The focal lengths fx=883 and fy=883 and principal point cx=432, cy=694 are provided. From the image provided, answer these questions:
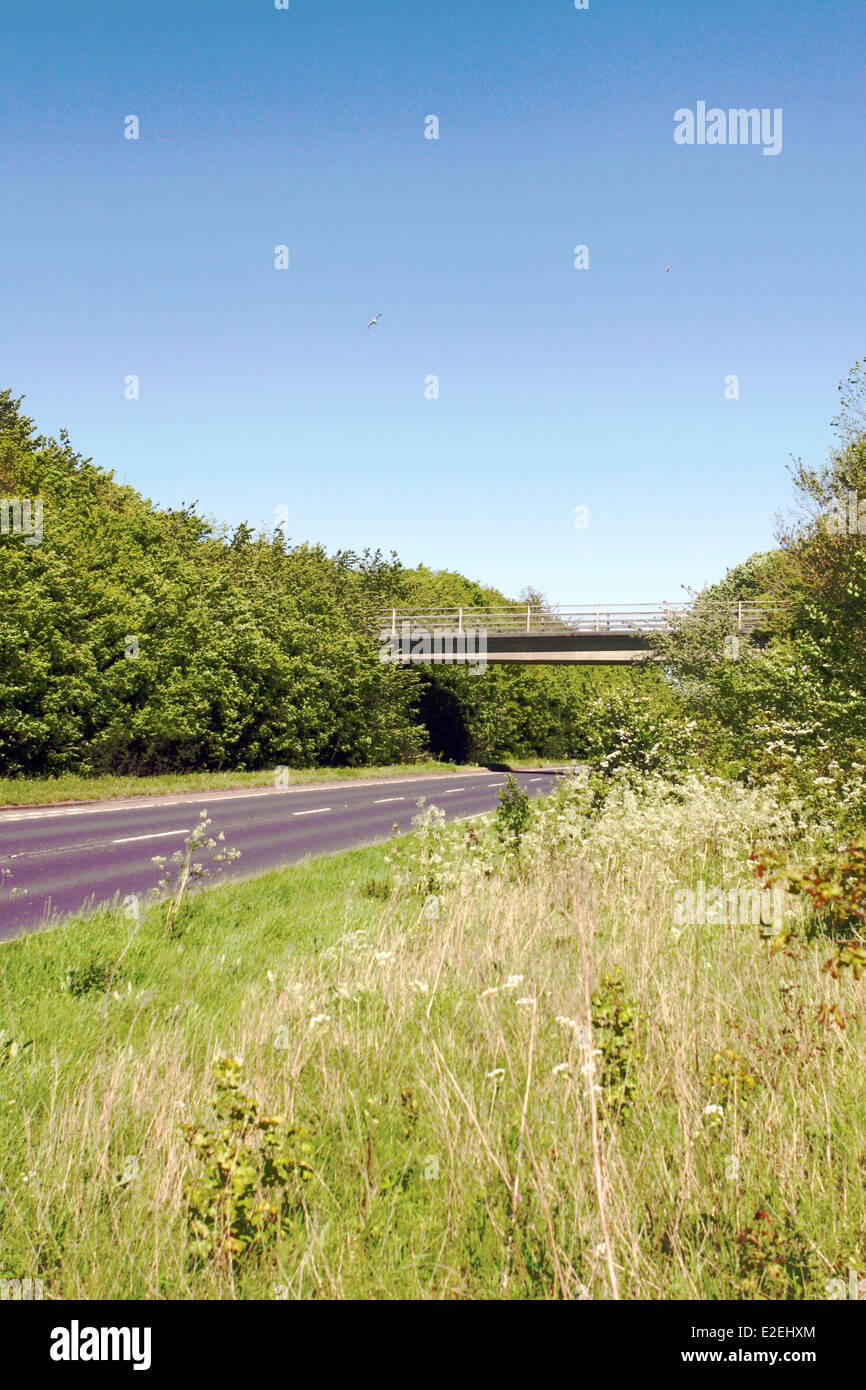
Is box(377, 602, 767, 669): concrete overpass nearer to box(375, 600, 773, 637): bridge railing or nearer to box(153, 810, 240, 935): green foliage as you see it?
box(375, 600, 773, 637): bridge railing

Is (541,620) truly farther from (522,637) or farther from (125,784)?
(125,784)

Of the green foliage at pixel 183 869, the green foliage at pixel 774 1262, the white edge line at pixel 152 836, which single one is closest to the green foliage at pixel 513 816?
the green foliage at pixel 183 869

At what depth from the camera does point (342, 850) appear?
1379 centimetres

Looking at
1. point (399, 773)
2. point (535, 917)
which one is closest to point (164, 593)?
point (399, 773)

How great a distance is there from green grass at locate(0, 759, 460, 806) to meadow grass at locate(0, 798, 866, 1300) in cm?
1353

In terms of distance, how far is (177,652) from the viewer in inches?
1013

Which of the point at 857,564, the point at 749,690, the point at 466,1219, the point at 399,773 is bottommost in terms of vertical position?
the point at 399,773

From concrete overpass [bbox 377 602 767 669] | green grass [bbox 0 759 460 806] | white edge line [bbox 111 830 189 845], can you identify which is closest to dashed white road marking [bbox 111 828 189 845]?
white edge line [bbox 111 830 189 845]

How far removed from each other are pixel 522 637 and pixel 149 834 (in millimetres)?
30849

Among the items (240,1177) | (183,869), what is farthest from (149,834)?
(240,1177)

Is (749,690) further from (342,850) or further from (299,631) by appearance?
(299,631)

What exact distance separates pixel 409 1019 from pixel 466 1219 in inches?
70.6

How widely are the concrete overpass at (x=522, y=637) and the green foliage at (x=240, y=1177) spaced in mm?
37523

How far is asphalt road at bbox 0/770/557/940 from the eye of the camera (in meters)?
9.84
